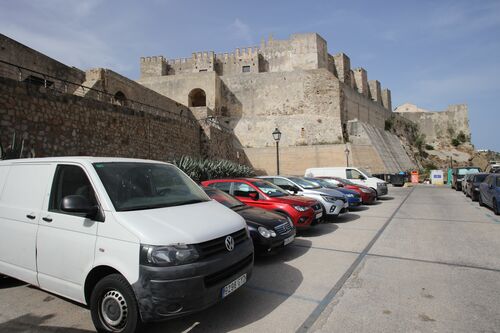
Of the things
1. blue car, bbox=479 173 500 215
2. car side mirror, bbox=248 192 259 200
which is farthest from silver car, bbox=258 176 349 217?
blue car, bbox=479 173 500 215

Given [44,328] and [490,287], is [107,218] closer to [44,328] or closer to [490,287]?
[44,328]

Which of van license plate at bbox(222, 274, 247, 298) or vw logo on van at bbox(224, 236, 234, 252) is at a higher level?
vw logo on van at bbox(224, 236, 234, 252)

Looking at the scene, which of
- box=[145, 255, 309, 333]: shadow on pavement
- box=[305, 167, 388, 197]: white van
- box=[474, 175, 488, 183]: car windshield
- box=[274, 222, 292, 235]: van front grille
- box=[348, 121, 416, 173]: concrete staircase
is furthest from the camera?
box=[348, 121, 416, 173]: concrete staircase

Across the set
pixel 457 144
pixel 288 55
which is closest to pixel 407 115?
pixel 457 144

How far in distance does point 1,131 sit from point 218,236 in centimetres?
910

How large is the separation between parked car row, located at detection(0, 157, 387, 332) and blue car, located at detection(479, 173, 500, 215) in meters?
9.84

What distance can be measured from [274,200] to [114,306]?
448 cm

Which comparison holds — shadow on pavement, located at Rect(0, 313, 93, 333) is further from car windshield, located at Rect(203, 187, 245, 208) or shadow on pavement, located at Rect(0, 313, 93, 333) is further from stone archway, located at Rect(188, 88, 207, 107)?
stone archway, located at Rect(188, 88, 207, 107)

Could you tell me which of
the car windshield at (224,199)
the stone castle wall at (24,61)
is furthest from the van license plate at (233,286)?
the stone castle wall at (24,61)

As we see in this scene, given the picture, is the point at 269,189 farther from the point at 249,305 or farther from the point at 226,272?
the point at 226,272

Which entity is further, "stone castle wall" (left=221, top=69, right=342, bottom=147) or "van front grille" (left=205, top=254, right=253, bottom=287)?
"stone castle wall" (left=221, top=69, right=342, bottom=147)

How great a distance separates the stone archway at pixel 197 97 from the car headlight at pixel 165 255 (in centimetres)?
3281

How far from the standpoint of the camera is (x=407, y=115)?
56.7m

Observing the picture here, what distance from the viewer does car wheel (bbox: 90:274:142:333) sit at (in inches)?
110
